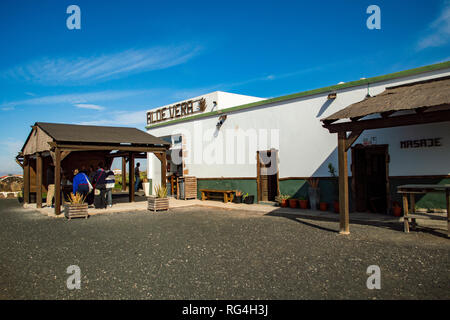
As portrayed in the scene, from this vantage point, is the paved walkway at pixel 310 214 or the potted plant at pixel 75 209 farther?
the potted plant at pixel 75 209

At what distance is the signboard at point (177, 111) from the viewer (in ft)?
57.9

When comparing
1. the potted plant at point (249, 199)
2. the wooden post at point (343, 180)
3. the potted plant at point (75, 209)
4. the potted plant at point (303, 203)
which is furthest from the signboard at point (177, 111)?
the wooden post at point (343, 180)

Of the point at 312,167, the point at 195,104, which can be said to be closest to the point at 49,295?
the point at 312,167

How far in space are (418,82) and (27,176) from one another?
57.7 feet

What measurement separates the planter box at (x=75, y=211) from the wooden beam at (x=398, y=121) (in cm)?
817

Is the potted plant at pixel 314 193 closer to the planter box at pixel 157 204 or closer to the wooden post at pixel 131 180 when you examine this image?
the planter box at pixel 157 204

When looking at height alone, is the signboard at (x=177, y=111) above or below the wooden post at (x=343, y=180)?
above

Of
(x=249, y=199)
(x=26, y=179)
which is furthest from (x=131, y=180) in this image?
(x=26, y=179)

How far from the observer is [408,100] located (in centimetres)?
725

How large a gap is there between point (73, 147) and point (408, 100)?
34.7ft

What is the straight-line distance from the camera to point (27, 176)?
16.6 m

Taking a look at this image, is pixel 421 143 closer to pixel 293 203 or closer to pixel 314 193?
pixel 314 193
